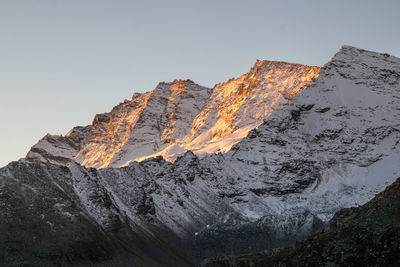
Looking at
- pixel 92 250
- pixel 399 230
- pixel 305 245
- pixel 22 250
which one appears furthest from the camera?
pixel 92 250

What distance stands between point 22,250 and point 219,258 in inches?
5015

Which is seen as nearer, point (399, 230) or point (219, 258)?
point (399, 230)

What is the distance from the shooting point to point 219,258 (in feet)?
184

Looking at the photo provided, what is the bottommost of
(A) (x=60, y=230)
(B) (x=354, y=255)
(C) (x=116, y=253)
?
(B) (x=354, y=255)

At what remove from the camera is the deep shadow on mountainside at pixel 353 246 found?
52.0 meters

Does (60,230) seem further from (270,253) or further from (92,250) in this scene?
(270,253)

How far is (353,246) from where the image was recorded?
53.9 metres

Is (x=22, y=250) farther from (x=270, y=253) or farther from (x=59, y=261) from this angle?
(x=270, y=253)

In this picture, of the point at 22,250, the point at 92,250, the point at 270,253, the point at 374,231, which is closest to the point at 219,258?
the point at 270,253

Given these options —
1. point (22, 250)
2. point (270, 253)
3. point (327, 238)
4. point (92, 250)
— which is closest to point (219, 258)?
point (270, 253)

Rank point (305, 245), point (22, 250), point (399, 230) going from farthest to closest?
point (22, 250)
point (305, 245)
point (399, 230)

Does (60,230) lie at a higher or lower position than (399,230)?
higher

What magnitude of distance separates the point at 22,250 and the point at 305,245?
13127 cm

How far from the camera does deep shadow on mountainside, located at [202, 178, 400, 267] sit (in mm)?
52031
